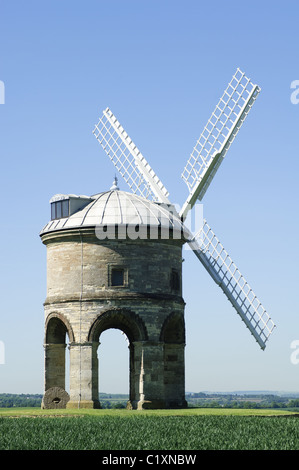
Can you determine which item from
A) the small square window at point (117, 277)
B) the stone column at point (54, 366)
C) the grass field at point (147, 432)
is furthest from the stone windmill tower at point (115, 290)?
the grass field at point (147, 432)

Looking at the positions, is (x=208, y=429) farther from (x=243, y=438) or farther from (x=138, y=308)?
(x=138, y=308)

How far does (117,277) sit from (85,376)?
4911 mm

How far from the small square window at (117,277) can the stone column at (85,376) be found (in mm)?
3041

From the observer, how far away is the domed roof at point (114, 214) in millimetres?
46312

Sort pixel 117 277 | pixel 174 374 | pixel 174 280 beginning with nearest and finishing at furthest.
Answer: pixel 117 277 < pixel 174 280 < pixel 174 374

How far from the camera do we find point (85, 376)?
45344mm

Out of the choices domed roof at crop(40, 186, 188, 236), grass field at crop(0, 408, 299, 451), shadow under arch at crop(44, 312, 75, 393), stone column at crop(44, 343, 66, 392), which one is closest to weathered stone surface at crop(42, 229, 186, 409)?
domed roof at crop(40, 186, 188, 236)

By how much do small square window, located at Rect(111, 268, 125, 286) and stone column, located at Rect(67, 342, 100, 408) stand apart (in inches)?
120

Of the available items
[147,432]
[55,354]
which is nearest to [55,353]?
[55,354]

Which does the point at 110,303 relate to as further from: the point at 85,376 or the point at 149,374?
the point at 149,374

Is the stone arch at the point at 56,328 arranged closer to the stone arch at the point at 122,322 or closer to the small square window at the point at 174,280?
the stone arch at the point at 122,322

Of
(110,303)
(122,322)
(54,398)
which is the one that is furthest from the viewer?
(54,398)

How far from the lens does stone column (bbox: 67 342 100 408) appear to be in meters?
45.3

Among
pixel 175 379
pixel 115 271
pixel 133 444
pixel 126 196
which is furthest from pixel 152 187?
pixel 133 444
